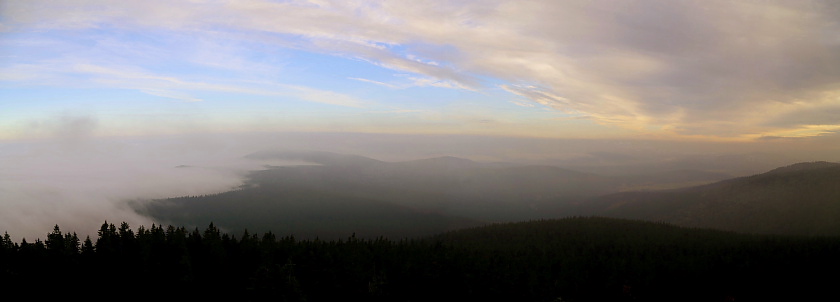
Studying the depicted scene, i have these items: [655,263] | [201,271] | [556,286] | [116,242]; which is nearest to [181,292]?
[201,271]

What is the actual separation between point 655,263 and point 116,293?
4832 inches

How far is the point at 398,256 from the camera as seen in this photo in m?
90.1

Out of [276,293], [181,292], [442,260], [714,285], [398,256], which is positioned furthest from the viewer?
[714,285]

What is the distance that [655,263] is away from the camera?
115m

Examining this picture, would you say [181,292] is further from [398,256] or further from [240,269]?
[398,256]

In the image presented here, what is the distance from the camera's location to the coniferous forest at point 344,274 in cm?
6394

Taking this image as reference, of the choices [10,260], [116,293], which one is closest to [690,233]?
[116,293]

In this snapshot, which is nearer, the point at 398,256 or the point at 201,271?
the point at 201,271

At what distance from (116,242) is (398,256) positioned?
178ft

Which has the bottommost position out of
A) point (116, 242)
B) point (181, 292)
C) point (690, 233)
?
point (690, 233)

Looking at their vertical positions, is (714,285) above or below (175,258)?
below

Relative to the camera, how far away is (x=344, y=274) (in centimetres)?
6981

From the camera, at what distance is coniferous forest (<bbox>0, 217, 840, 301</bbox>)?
63.9 meters

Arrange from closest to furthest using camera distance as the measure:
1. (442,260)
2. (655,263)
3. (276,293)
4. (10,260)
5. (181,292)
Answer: (276,293)
(181,292)
(10,260)
(442,260)
(655,263)
